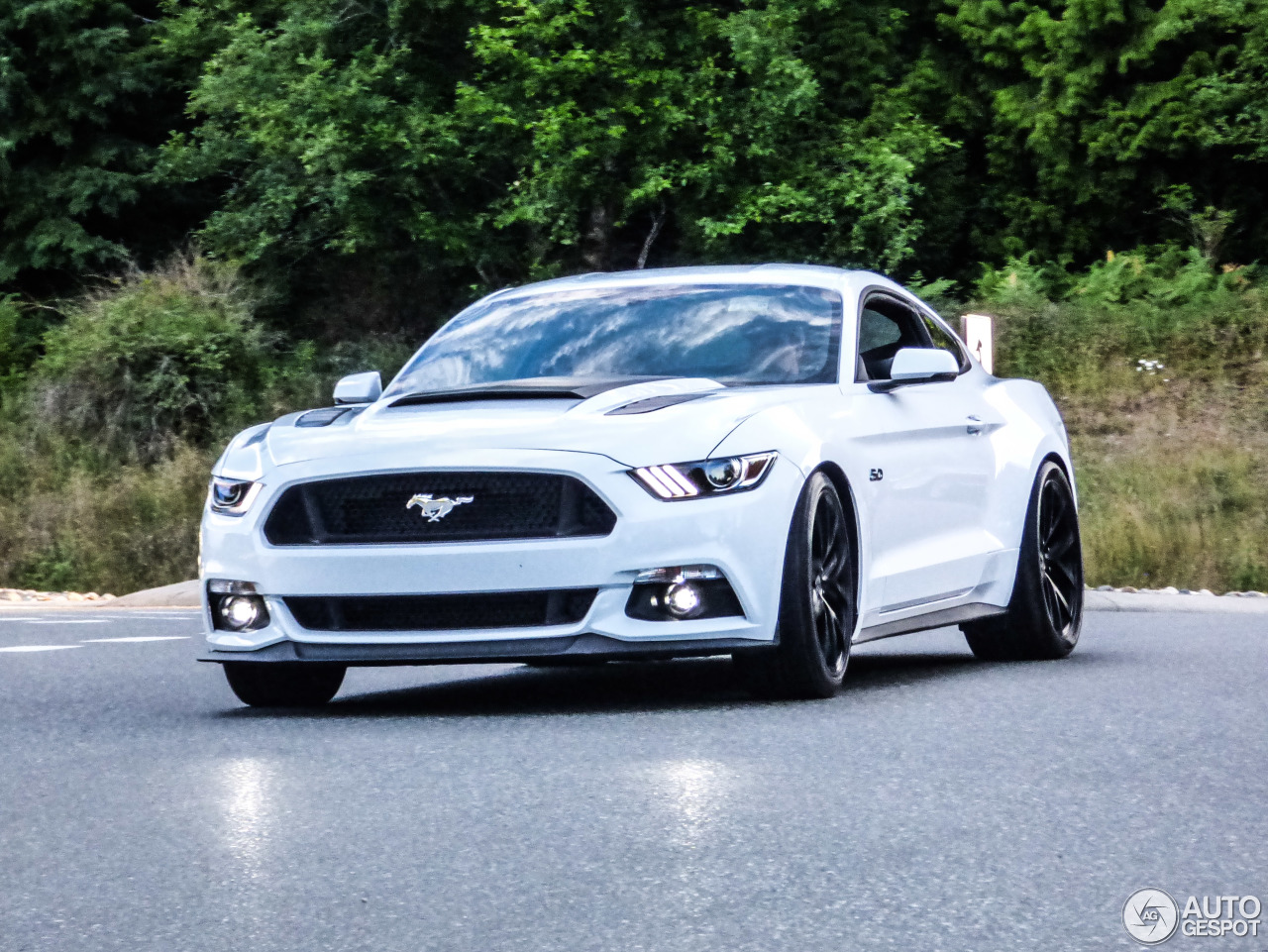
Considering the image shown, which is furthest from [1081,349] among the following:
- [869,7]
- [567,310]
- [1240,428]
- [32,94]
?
[567,310]

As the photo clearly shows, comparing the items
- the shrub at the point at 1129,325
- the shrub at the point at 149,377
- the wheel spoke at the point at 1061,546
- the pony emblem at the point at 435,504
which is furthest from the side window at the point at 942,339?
the shrub at the point at 149,377

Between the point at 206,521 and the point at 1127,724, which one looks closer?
the point at 1127,724

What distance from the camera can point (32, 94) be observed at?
3703 cm

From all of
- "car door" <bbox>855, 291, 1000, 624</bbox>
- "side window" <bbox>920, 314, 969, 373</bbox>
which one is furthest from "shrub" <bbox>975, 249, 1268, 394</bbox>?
"car door" <bbox>855, 291, 1000, 624</bbox>

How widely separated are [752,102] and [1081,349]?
614cm

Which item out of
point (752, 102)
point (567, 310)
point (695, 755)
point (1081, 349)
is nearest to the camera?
point (695, 755)

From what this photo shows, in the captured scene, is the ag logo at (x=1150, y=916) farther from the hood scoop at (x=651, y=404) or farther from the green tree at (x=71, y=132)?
the green tree at (x=71, y=132)

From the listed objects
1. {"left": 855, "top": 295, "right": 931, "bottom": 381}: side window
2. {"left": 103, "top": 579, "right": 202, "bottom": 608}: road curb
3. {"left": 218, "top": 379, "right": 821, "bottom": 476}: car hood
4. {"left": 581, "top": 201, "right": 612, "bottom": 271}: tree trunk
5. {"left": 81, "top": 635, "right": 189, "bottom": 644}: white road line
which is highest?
{"left": 218, "top": 379, "right": 821, "bottom": 476}: car hood

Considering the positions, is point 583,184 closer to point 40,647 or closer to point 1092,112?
point 1092,112

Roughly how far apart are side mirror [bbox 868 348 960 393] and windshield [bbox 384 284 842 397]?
0.24 metres

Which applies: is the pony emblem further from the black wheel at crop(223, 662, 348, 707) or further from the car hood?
the black wheel at crop(223, 662, 348, 707)

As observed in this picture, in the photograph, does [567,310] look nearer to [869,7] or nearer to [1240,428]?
[1240,428]

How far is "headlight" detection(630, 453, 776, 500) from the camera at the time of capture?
7695 mm

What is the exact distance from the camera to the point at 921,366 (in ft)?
28.8
